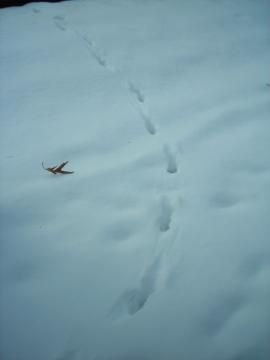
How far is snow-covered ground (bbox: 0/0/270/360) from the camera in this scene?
0.97 m

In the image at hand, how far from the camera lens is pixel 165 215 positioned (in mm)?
1313

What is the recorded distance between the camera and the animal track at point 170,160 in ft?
4.97

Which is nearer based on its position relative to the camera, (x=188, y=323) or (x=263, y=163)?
(x=188, y=323)

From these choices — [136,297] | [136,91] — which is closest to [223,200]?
[136,297]

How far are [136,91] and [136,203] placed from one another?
102 cm

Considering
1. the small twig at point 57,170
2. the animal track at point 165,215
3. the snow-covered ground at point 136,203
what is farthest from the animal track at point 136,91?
the animal track at point 165,215

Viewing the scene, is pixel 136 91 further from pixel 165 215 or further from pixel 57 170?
pixel 165 215

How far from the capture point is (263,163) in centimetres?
150

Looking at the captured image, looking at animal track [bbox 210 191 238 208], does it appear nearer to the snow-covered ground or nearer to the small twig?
the snow-covered ground

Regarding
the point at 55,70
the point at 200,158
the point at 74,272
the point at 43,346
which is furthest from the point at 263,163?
the point at 55,70

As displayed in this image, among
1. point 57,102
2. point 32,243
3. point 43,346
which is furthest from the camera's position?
point 57,102

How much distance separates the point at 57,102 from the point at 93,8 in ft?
6.38

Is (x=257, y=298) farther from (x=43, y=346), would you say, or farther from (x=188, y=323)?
(x=43, y=346)

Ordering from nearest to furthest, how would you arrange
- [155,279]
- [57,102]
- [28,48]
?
[155,279] → [57,102] → [28,48]
